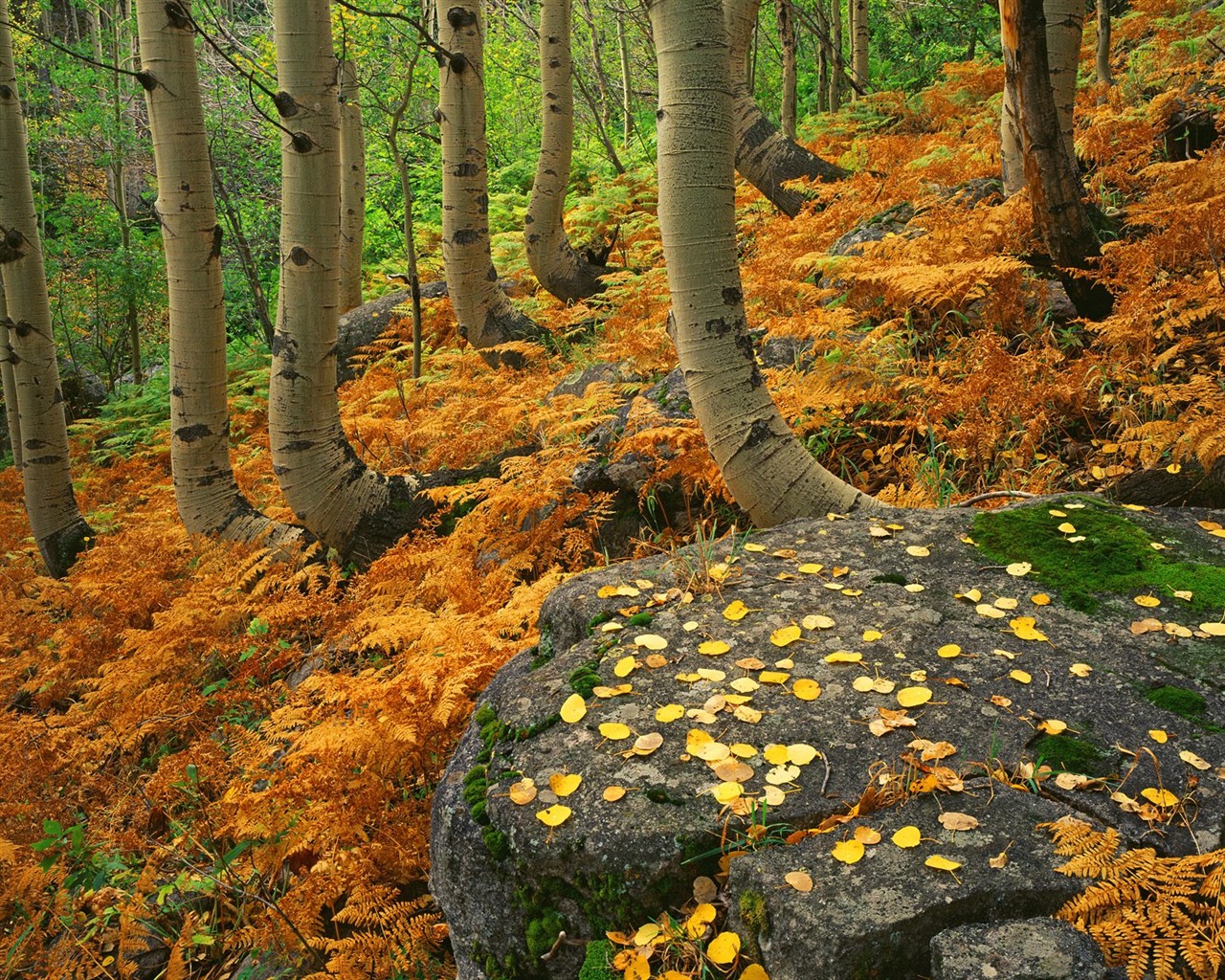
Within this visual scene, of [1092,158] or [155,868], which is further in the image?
[1092,158]

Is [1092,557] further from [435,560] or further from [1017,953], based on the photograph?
[435,560]

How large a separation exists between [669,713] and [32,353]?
6.72 meters

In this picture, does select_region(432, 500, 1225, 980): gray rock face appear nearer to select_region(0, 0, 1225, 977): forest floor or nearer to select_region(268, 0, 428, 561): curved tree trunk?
select_region(0, 0, 1225, 977): forest floor

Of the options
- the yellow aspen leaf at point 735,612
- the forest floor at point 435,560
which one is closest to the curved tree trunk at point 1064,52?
the forest floor at point 435,560

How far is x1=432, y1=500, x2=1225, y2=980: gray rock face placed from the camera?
1.72 metres

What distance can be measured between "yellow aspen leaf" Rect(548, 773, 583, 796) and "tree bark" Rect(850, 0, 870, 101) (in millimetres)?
11450

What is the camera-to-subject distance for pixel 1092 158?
252 inches

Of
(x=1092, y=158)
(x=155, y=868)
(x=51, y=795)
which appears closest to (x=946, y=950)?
(x=155, y=868)

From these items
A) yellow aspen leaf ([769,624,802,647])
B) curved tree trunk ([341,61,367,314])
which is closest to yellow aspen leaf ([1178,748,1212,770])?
yellow aspen leaf ([769,624,802,647])

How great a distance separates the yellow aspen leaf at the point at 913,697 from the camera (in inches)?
88.4

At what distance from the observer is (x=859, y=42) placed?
11922 mm

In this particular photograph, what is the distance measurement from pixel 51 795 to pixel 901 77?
1581 cm

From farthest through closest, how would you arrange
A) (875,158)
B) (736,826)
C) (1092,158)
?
(875,158)
(1092,158)
(736,826)

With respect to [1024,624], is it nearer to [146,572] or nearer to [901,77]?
[146,572]
